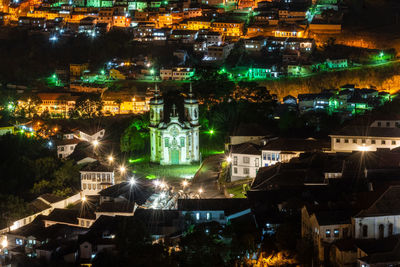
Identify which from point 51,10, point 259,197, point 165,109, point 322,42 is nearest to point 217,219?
point 259,197

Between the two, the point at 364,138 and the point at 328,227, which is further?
the point at 364,138

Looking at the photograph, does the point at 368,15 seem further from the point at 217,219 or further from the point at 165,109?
the point at 217,219

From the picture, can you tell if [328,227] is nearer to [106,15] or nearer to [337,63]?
[337,63]

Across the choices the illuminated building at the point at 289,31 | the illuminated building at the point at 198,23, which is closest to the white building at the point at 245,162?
the illuminated building at the point at 289,31

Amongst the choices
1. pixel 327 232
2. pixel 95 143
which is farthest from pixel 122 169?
pixel 327 232

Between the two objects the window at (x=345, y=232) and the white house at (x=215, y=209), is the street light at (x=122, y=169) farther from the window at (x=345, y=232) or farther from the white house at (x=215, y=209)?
the window at (x=345, y=232)

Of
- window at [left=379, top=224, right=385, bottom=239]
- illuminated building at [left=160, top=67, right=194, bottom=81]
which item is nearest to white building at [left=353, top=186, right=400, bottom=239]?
window at [left=379, top=224, right=385, bottom=239]
